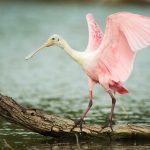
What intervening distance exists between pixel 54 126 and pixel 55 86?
10287mm

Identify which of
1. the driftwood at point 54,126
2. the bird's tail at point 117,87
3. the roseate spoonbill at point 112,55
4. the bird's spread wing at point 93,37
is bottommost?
the driftwood at point 54,126

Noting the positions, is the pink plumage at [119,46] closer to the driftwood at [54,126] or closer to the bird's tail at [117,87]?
the bird's tail at [117,87]

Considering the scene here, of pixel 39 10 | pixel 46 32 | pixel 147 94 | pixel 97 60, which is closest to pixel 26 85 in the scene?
pixel 147 94

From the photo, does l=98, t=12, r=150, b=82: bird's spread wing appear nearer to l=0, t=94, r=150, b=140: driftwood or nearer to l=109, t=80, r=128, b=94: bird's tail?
l=109, t=80, r=128, b=94: bird's tail

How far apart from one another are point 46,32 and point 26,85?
24678 millimetres

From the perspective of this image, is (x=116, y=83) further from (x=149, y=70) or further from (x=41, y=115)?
(x=149, y=70)

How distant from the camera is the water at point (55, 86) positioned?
15.0 meters

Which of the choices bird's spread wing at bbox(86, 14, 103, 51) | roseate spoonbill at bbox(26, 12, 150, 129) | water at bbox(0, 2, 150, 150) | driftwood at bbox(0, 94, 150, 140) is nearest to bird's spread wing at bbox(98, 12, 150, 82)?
roseate spoonbill at bbox(26, 12, 150, 129)

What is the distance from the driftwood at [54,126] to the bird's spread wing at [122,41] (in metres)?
1.13

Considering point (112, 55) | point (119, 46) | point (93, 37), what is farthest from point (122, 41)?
point (93, 37)

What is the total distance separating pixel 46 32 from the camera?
49.0 metres

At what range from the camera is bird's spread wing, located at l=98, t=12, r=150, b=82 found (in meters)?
14.4

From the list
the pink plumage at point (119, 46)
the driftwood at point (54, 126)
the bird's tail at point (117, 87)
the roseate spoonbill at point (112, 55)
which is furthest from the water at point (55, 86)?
the pink plumage at point (119, 46)

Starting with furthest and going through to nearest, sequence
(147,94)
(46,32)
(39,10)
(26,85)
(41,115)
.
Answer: (39,10)
(46,32)
(26,85)
(147,94)
(41,115)
